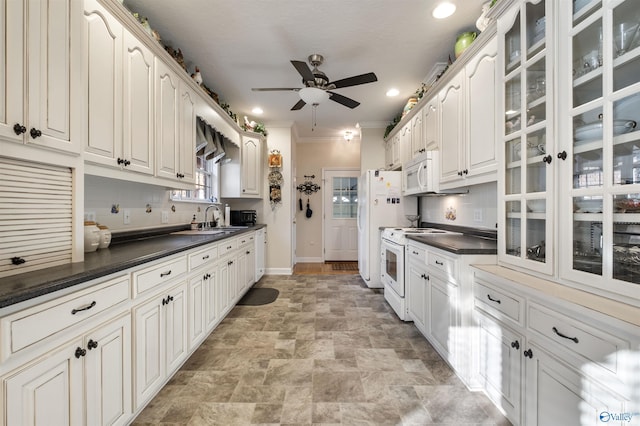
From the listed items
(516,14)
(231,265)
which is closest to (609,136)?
(516,14)

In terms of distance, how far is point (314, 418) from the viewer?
1501mm

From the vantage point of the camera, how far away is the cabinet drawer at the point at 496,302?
4.41ft

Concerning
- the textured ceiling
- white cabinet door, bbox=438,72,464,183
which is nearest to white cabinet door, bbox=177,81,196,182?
the textured ceiling

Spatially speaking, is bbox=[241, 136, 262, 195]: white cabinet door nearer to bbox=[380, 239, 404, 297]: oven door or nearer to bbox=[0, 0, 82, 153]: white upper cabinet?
bbox=[380, 239, 404, 297]: oven door

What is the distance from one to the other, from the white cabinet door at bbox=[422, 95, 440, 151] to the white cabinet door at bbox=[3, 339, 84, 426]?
120 inches

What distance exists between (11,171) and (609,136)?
7.85ft

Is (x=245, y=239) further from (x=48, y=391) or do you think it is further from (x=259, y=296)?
(x=48, y=391)

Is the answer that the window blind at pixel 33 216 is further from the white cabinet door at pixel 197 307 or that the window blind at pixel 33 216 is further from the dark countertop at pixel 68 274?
the white cabinet door at pixel 197 307

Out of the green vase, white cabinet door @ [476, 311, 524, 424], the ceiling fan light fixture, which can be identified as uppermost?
the green vase

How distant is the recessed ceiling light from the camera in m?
2.03

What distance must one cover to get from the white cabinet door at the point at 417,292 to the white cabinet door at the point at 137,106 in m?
2.40

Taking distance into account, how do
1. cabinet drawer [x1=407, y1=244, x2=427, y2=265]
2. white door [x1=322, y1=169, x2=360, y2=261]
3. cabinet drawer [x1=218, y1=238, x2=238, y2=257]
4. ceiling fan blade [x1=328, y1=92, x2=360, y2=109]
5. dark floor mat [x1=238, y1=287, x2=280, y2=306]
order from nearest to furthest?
cabinet drawer [x1=407, y1=244, x2=427, y2=265], cabinet drawer [x1=218, y1=238, x2=238, y2=257], ceiling fan blade [x1=328, y1=92, x2=360, y2=109], dark floor mat [x1=238, y1=287, x2=280, y2=306], white door [x1=322, y1=169, x2=360, y2=261]

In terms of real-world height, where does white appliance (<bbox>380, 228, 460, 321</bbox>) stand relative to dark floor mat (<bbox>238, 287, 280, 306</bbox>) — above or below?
above

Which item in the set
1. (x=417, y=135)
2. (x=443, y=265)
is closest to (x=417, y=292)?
(x=443, y=265)
